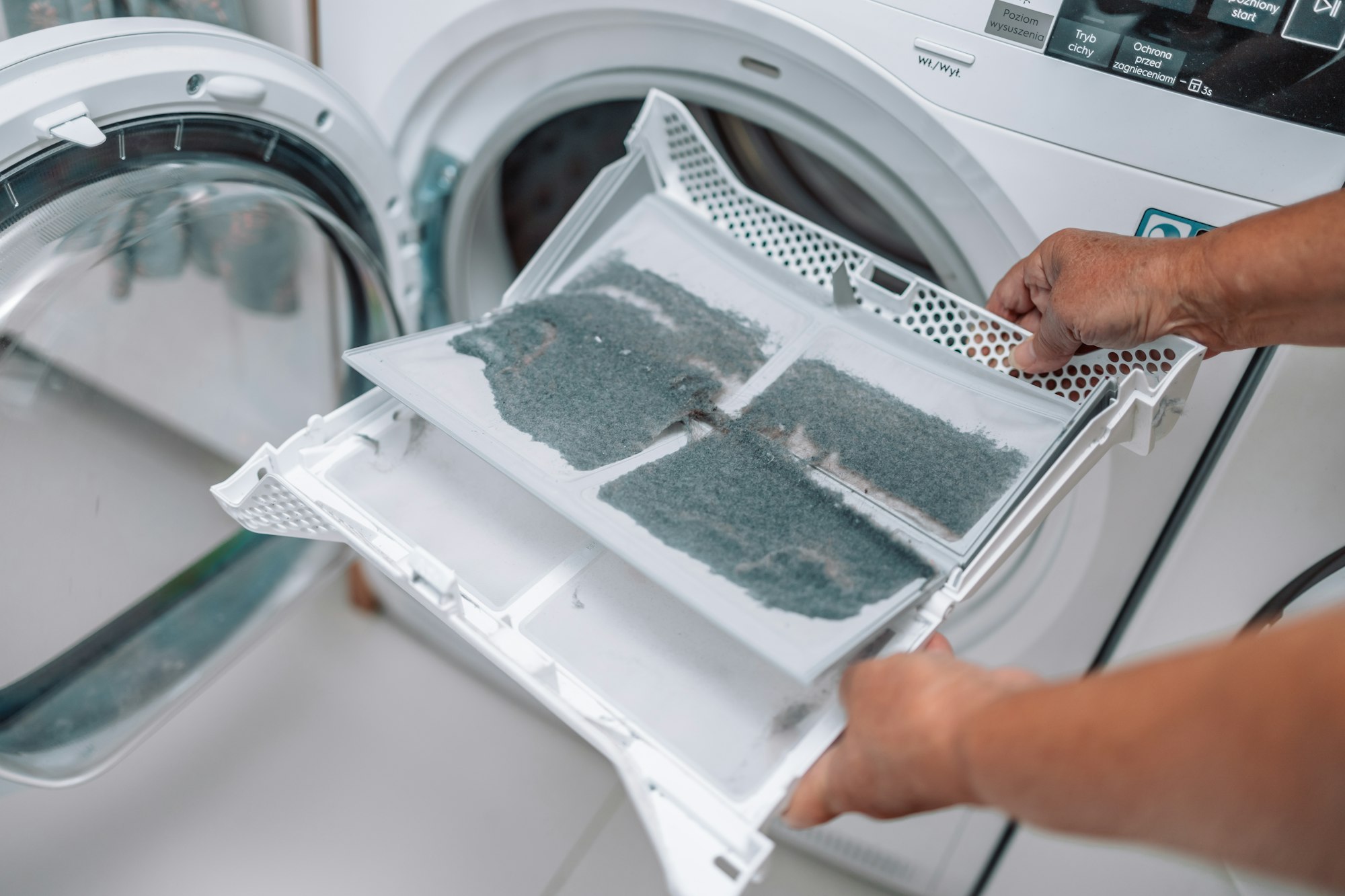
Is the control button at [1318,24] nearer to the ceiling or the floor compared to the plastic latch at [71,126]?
nearer to the ceiling

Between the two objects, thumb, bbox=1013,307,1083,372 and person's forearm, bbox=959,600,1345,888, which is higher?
thumb, bbox=1013,307,1083,372

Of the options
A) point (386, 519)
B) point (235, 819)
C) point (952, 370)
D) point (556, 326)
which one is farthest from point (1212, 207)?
point (235, 819)

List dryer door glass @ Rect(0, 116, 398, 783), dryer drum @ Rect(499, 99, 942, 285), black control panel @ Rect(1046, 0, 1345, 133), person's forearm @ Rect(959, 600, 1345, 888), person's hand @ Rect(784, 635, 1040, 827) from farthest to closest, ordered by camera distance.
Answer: dryer drum @ Rect(499, 99, 942, 285), dryer door glass @ Rect(0, 116, 398, 783), black control panel @ Rect(1046, 0, 1345, 133), person's hand @ Rect(784, 635, 1040, 827), person's forearm @ Rect(959, 600, 1345, 888)

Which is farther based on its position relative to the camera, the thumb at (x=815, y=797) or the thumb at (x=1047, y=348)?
the thumb at (x=1047, y=348)

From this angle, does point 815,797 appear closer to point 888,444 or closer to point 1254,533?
point 888,444

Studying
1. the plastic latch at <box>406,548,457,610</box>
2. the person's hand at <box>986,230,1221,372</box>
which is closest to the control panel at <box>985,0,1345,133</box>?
the person's hand at <box>986,230,1221,372</box>

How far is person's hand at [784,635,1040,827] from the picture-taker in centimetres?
47

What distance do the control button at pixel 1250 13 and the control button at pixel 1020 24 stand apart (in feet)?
0.34

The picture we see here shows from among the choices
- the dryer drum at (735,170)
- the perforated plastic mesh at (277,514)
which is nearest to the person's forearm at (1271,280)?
the dryer drum at (735,170)

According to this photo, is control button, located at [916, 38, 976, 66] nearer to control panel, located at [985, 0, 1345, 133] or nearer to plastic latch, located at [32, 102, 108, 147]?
control panel, located at [985, 0, 1345, 133]

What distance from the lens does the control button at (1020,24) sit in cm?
63

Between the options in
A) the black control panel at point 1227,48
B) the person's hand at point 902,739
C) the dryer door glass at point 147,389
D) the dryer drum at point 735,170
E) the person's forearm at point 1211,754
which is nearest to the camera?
the person's forearm at point 1211,754

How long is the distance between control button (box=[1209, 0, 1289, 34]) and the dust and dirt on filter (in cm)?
38

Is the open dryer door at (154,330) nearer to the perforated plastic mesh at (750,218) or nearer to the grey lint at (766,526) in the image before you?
the perforated plastic mesh at (750,218)
